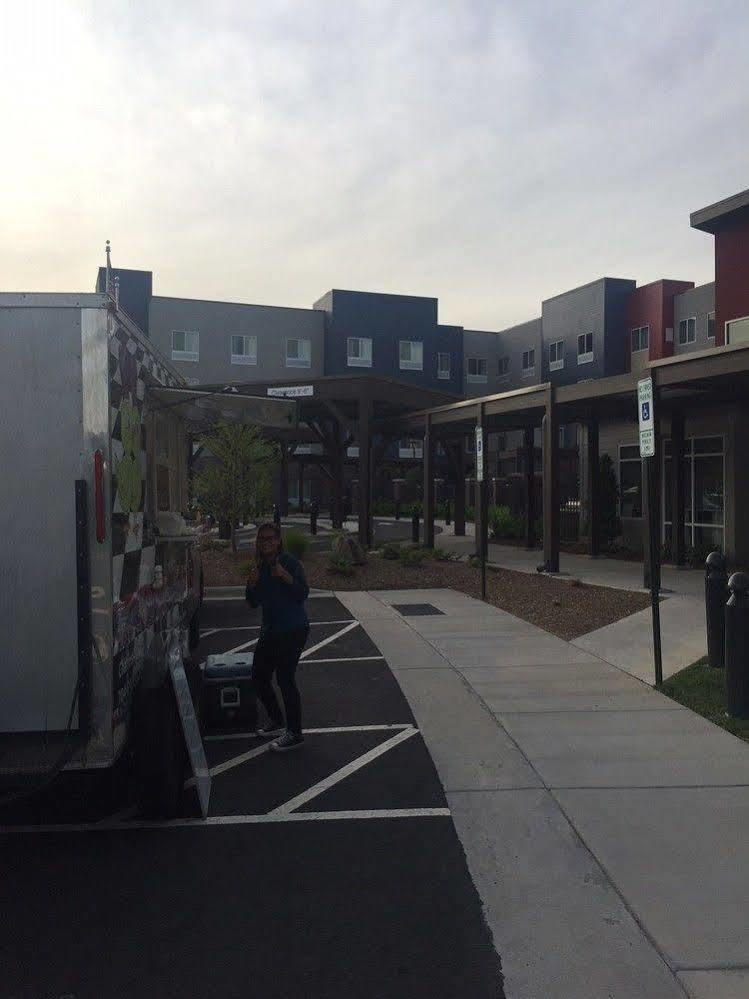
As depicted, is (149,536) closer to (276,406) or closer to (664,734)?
(276,406)

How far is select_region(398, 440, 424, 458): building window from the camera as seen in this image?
5785 cm

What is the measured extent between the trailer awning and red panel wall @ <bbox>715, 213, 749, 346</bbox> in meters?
13.7

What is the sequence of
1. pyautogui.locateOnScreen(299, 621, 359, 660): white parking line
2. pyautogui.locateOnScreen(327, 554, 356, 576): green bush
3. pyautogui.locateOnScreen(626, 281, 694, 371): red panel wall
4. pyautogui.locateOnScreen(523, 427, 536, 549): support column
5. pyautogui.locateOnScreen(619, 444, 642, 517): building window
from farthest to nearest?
pyautogui.locateOnScreen(626, 281, 694, 371): red panel wall, pyautogui.locateOnScreen(523, 427, 536, 549): support column, pyautogui.locateOnScreen(619, 444, 642, 517): building window, pyautogui.locateOnScreen(327, 554, 356, 576): green bush, pyautogui.locateOnScreen(299, 621, 359, 660): white parking line

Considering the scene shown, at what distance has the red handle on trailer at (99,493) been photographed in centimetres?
432

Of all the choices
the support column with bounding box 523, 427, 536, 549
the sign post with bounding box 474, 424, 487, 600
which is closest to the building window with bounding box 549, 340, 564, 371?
the support column with bounding box 523, 427, 536, 549

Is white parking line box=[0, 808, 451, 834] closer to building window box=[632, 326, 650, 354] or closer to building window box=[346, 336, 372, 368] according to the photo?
building window box=[632, 326, 650, 354]

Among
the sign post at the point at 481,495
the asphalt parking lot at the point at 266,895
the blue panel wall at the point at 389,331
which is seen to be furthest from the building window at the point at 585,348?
the asphalt parking lot at the point at 266,895

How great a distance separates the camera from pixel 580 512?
25734mm

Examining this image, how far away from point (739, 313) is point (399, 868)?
17.4 meters

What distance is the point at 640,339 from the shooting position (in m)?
43.3

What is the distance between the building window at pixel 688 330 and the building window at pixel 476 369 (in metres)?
17.1

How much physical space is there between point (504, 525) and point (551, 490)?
10.6 m

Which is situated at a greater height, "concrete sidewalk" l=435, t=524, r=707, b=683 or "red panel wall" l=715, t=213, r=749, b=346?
"red panel wall" l=715, t=213, r=749, b=346

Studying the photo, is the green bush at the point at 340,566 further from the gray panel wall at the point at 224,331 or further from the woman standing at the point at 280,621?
the gray panel wall at the point at 224,331
